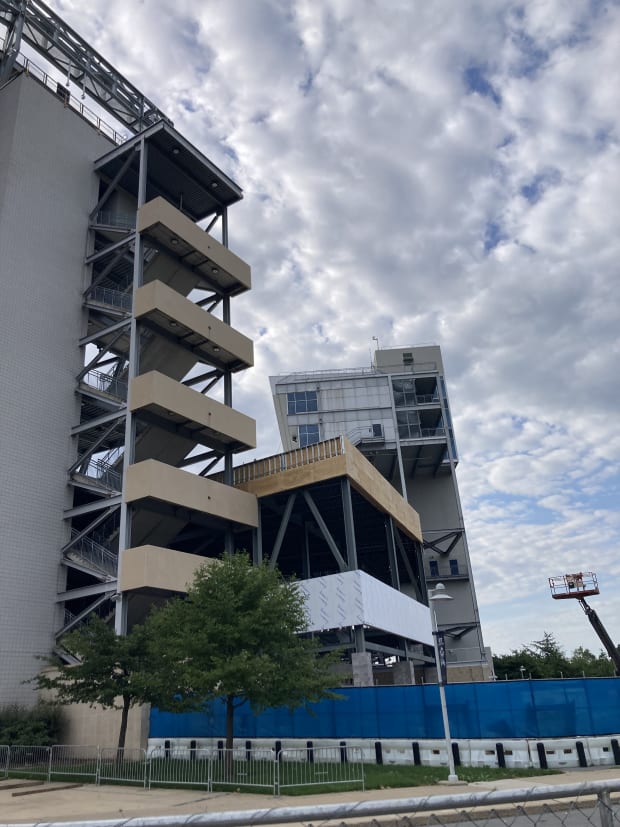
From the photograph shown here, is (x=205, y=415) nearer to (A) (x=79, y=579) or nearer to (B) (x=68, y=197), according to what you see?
(A) (x=79, y=579)

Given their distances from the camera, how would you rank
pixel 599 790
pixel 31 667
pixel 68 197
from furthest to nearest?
pixel 68 197 → pixel 31 667 → pixel 599 790

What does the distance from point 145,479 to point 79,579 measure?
370 inches

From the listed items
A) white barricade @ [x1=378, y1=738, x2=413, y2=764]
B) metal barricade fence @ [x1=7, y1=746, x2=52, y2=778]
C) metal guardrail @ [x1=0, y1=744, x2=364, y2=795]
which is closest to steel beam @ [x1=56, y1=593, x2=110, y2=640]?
metal barricade fence @ [x1=7, y1=746, x2=52, y2=778]

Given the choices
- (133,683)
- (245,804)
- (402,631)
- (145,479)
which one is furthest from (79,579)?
(245,804)

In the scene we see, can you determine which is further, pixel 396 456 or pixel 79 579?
pixel 396 456

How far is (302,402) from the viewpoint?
71250 millimetres

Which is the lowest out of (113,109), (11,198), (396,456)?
(396,456)

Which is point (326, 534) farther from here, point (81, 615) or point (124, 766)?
point (124, 766)

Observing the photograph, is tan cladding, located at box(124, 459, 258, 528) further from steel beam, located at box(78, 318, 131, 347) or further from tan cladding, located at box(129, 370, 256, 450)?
steel beam, located at box(78, 318, 131, 347)

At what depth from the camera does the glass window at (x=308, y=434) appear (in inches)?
2734

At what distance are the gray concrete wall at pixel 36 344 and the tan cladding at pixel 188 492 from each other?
19.1 feet

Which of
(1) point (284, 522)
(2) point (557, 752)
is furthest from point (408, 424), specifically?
(2) point (557, 752)

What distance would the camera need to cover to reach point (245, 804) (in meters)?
15.8

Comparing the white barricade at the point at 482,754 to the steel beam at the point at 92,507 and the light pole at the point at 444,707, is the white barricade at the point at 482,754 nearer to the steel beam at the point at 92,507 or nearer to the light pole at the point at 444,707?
the light pole at the point at 444,707
